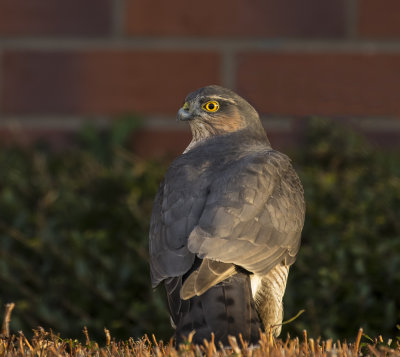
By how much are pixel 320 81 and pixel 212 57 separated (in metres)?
0.83

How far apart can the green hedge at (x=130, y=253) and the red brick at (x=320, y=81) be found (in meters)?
1.06

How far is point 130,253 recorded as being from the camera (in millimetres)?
4410

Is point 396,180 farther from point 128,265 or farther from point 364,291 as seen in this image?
point 128,265

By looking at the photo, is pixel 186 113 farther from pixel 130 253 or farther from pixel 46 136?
pixel 46 136

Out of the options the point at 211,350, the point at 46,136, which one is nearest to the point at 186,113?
the point at 211,350

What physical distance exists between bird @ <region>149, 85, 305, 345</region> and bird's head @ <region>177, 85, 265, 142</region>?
0.18 meters

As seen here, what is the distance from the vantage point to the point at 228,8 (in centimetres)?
627

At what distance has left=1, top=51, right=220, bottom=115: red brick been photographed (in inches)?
247

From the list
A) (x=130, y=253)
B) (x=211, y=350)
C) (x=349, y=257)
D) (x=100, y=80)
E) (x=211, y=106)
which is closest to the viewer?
(x=211, y=350)

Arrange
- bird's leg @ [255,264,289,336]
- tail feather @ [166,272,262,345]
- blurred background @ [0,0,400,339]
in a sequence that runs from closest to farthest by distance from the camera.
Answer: tail feather @ [166,272,262,345], bird's leg @ [255,264,289,336], blurred background @ [0,0,400,339]

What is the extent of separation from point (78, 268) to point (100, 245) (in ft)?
0.75

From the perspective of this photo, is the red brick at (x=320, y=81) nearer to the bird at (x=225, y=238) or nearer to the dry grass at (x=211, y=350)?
the bird at (x=225, y=238)

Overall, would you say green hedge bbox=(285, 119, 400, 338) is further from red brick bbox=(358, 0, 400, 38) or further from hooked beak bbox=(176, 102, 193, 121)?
red brick bbox=(358, 0, 400, 38)

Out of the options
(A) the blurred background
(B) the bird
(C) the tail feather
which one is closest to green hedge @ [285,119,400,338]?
(B) the bird
